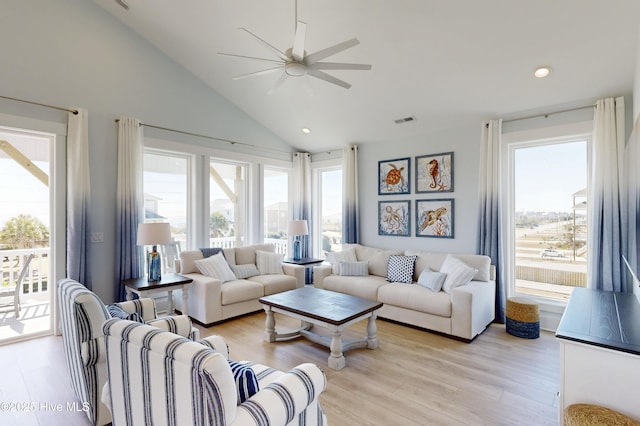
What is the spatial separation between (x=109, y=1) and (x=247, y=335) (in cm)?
433

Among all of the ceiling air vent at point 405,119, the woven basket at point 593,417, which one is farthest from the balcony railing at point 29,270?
the woven basket at point 593,417

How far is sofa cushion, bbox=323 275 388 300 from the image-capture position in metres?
4.42

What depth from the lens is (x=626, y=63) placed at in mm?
3072

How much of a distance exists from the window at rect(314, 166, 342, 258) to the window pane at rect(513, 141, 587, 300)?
9.92ft

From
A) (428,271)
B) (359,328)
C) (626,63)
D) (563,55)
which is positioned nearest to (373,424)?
(359,328)

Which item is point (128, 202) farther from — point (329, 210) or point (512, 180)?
point (512, 180)

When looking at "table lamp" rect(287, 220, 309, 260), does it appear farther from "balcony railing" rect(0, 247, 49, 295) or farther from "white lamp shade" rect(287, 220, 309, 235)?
"balcony railing" rect(0, 247, 49, 295)

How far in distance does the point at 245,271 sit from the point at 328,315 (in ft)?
7.30

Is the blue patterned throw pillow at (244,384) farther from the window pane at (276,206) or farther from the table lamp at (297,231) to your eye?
the window pane at (276,206)

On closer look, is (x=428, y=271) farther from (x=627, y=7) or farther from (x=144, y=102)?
(x=144, y=102)

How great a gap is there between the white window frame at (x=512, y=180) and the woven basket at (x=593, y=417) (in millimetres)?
2742

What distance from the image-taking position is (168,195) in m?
4.99

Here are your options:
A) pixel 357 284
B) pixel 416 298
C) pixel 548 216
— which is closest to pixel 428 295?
pixel 416 298

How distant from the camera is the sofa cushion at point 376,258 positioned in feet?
A: 16.3
